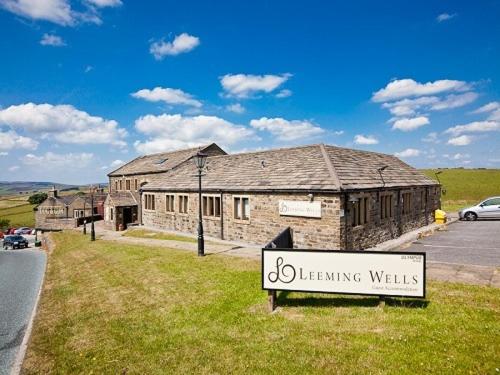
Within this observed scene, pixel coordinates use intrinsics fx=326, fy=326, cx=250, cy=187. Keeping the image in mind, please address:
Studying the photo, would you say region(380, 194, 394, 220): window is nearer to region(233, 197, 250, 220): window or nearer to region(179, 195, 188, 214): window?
region(233, 197, 250, 220): window

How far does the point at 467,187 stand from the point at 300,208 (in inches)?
2002

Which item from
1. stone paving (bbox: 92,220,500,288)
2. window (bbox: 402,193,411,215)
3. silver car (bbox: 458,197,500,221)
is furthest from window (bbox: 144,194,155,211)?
silver car (bbox: 458,197,500,221)

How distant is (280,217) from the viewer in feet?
58.1

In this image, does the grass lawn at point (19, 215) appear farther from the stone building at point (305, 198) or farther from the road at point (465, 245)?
the road at point (465, 245)

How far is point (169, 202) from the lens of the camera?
2739cm

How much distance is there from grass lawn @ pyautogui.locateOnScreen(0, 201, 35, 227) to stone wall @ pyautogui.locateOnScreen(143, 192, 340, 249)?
69942mm

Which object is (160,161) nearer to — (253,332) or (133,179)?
(133,179)

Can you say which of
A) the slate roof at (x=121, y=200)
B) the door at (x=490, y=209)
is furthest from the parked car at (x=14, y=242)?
the door at (x=490, y=209)

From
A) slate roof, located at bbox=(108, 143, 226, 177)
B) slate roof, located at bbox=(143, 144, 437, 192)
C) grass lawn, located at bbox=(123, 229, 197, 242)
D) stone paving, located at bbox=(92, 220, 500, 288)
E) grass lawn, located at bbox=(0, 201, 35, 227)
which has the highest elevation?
slate roof, located at bbox=(108, 143, 226, 177)

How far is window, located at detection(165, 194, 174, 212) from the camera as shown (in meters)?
27.1

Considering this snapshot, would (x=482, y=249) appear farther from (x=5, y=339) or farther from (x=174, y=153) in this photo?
(x=174, y=153)

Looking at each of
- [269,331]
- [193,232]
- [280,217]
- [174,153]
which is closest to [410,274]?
[269,331]

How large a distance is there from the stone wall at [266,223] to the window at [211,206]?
37 cm

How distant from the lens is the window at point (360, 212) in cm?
1636
